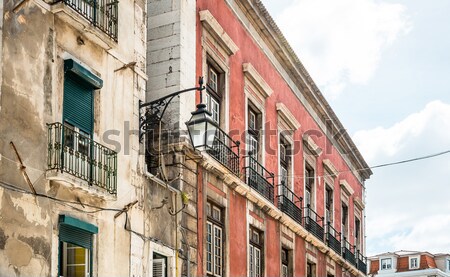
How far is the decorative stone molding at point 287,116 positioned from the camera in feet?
78.1

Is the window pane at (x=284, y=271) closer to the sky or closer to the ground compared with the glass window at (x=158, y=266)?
closer to the sky

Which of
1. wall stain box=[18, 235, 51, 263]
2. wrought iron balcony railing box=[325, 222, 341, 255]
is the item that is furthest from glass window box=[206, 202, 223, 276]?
wrought iron balcony railing box=[325, 222, 341, 255]

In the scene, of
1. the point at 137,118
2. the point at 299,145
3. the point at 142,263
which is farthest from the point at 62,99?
the point at 299,145

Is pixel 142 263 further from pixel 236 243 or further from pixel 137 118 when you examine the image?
pixel 236 243

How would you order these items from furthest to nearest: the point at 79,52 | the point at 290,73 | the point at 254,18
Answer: the point at 290,73 → the point at 254,18 → the point at 79,52

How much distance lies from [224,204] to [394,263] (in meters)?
54.9

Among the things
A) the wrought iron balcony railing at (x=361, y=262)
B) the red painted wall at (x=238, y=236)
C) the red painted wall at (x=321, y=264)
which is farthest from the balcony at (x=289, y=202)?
the wrought iron balcony railing at (x=361, y=262)

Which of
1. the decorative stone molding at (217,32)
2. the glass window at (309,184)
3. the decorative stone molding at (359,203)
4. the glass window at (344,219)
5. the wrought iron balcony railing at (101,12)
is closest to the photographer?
the wrought iron balcony railing at (101,12)

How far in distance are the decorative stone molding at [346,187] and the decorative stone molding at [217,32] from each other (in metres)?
11.9

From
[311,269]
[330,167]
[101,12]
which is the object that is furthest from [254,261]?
[330,167]

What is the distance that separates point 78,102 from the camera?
1364 centimetres

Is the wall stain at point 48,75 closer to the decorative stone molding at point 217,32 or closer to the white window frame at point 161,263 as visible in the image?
the white window frame at point 161,263

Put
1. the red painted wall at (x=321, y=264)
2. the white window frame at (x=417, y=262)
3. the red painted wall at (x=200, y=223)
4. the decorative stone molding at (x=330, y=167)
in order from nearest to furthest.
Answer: the red painted wall at (x=200, y=223) < the red painted wall at (x=321, y=264) < the decorative stone molding at (x=330, y=167) < the white window frame at (x=417, y=262)

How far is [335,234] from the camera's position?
29.2 metres
